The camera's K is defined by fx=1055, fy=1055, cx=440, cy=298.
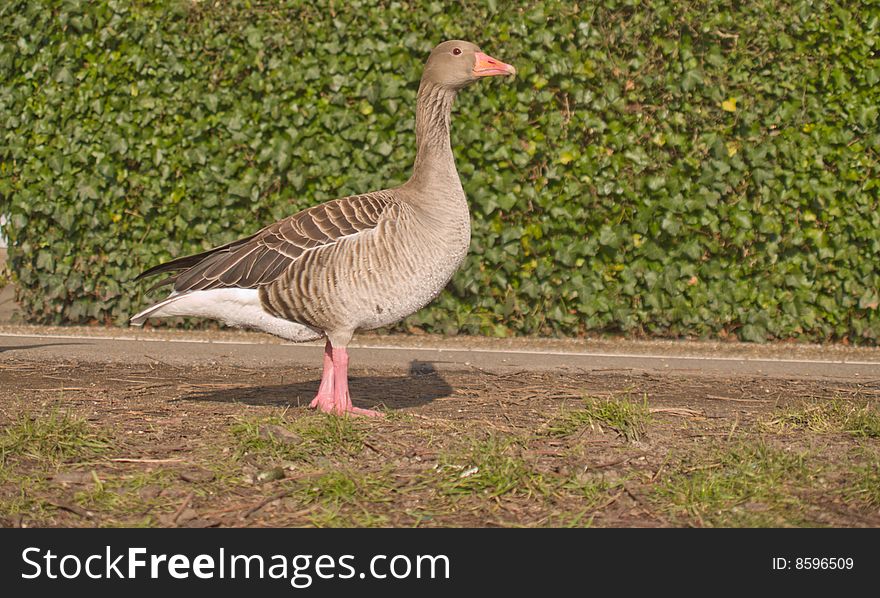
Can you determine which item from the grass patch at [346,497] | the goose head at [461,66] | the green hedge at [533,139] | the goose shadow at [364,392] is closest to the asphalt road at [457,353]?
the green hedge at [533,139]

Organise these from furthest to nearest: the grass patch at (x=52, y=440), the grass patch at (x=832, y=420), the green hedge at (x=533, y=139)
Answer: the green hedge at (x=533, y=139) → the grass patch at (x=832, y=420) → the grass patch at (x=52, y=440)

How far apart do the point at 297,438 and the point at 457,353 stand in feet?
10.2

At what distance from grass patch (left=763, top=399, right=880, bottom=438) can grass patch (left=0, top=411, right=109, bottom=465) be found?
3428mm

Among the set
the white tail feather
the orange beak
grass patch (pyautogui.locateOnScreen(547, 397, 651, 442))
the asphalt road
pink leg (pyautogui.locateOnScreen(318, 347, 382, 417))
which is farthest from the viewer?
the asphalt road

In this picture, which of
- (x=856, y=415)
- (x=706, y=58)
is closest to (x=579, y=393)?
(x=856, y=415)

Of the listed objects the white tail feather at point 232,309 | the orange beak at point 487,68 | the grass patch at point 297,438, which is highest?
the orange beak at point 487,68

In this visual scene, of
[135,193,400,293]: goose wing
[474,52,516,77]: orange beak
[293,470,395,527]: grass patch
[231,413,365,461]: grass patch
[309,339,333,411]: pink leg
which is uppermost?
[474,52,516,77]: orange beak

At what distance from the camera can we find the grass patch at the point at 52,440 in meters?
4.89

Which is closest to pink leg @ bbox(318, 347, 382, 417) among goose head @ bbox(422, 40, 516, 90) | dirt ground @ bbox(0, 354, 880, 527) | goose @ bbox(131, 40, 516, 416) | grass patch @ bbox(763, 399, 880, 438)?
goose @ bbox(131, 40, 516, 416)

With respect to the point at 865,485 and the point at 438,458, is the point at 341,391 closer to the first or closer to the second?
the point at 438,458

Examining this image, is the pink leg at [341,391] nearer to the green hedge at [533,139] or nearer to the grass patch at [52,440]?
the grass patch at [52,440]

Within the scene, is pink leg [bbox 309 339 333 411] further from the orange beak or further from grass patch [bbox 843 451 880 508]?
grass patch [bbox 843 451 880 508]

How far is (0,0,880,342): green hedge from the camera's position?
8.45 metres

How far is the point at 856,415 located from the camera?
5559mm
